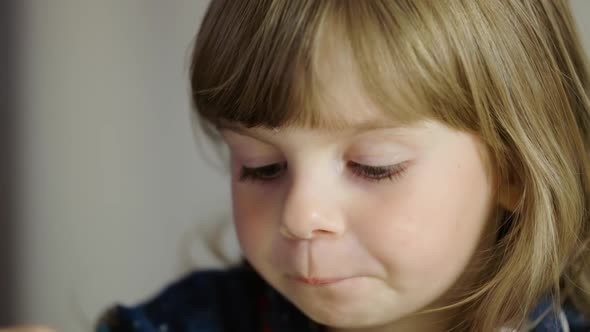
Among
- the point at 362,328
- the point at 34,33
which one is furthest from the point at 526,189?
the point at 34,33

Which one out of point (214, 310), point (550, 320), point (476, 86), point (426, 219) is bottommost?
point (214, 310)

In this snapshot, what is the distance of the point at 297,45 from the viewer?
66cm

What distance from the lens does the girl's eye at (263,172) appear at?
742 mm

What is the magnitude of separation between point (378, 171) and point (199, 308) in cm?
38

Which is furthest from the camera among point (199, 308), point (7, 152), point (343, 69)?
point (7, 152)

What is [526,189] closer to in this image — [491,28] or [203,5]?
[491,28]

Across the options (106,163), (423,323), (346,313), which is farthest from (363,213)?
(106,163)

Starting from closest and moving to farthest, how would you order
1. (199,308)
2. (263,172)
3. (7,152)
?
1. (263,172)
2. (199,308)
3. (7,152)

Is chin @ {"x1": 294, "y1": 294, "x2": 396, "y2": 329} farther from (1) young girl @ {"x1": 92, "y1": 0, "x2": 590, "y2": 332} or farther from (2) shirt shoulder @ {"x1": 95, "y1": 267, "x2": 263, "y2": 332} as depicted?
(2) shirt shoulder @ {"x1": 95, "y1": 267, "x2": 263, "y2": 332}

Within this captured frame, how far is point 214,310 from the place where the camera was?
3.23 ft

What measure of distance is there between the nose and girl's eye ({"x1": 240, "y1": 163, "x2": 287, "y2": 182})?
56mm

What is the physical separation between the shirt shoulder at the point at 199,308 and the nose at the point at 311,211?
12.9 inches

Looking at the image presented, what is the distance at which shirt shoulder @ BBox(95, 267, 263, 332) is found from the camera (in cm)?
94

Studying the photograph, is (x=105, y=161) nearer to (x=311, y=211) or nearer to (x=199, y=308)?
(x=199, y=308)
